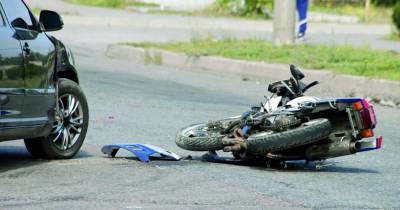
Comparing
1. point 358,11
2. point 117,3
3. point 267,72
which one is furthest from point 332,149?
point 358,11

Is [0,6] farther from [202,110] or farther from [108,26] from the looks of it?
[108,26]

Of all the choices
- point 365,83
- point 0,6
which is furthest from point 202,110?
point 0,6

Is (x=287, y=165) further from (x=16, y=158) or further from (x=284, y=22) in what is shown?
(x=284, y=22)

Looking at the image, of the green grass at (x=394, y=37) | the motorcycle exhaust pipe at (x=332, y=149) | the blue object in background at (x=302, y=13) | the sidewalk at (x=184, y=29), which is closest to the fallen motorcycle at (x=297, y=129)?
the motorcycle exhaust pipe at (x=332, y=149)

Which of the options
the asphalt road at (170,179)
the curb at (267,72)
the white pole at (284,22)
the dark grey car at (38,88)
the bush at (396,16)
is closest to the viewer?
the asphalt road at (170,179)

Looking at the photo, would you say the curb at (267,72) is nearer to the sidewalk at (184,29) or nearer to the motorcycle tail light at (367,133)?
the sidewalk at (184,29)

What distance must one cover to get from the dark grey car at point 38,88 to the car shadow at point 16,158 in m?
0.12

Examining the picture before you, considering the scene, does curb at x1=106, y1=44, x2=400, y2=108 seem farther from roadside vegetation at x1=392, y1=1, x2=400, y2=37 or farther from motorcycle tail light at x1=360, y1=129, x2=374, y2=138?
roadside vegetation at x1=392, y1=1, x2=400, y2=37

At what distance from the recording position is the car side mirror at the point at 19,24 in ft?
25.3

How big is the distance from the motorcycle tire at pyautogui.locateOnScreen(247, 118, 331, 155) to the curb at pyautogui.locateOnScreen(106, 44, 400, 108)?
5.53 meters

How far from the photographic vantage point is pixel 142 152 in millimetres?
8141

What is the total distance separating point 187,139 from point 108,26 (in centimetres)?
1802

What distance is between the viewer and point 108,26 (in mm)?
25938

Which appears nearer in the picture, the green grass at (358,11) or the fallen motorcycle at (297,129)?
the fallen motorcycle at (297,129)
